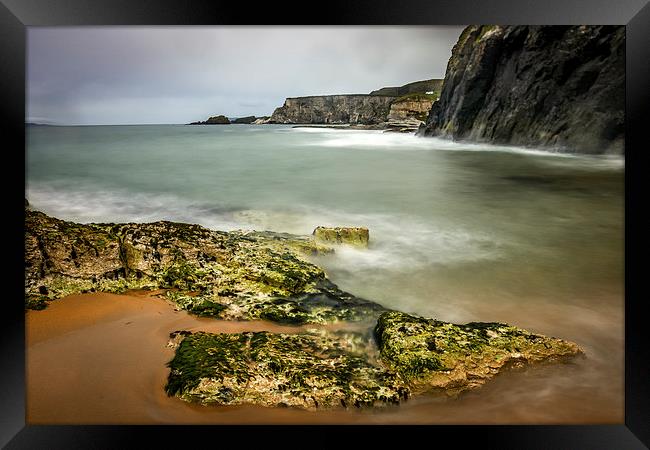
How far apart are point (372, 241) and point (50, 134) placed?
8.08 feet

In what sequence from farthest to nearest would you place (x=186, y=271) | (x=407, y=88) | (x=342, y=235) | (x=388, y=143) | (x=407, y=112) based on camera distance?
(x=407, y=112)
(x=388, y=143)
(x=407, y=88)
(x=342, y=235)
(x=186, y=271)

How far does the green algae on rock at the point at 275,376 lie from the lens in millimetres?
1952

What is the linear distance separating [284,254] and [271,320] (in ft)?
2.11

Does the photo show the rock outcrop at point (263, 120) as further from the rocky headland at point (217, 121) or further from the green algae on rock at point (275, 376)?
the green algae on rock at point (275, 376)

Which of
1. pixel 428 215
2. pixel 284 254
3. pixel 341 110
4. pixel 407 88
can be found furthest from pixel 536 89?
pixel 284 254

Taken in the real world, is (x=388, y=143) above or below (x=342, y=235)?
above

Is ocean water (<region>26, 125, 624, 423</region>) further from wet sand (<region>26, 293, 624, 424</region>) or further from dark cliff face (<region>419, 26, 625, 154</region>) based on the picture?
dark cliff face (<region>419, 26, 625, 154</region>)

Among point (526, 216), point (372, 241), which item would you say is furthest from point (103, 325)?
point (526, 216)

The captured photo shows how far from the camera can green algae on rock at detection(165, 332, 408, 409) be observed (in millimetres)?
1952

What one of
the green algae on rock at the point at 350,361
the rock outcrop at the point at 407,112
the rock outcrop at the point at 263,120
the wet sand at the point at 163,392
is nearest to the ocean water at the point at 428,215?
the wet sand at the point at 163,392

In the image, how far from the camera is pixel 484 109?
33.5 ft

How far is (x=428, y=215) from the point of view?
3.79 meters

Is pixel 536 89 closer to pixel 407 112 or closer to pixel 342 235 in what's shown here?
pixel 407 112
